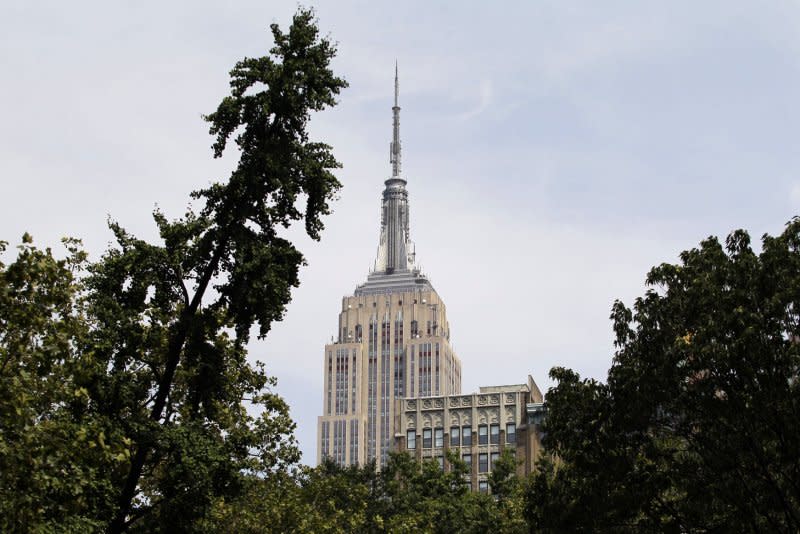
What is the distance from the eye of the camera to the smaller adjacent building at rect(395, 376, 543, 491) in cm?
12494

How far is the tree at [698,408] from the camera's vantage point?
26328mm

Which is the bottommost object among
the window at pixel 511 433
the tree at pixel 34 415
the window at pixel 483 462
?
the tree at pixel 34 415

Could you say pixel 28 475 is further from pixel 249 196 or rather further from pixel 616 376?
pixel 616 376

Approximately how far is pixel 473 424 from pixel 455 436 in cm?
241

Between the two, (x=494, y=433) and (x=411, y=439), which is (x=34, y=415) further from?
(x=411, y=439)

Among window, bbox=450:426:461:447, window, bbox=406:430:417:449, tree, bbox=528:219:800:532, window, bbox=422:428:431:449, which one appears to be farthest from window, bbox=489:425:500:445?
tree, bbox=528:219:800:532

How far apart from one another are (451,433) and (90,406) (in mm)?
104993

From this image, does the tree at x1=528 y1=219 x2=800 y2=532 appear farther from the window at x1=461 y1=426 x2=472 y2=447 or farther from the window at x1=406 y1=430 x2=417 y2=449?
the window at x1=406 y1=430 x2=417 y2=449

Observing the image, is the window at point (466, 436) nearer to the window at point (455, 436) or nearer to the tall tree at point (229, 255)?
the window at point (455, 436)

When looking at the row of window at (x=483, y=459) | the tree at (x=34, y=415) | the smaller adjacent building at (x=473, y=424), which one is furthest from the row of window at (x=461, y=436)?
the tree at (x=34, y=415)

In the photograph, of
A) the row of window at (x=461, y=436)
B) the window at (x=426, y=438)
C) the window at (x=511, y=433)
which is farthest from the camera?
the window at (x=426, y=438)

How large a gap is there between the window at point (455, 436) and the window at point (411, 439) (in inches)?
168

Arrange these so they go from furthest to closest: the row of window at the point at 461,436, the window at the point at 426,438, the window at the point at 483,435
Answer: the window at the point at 426,438 < the window at the point at 483,435 < the row of window at the point at 461,436

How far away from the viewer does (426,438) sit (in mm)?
129000
